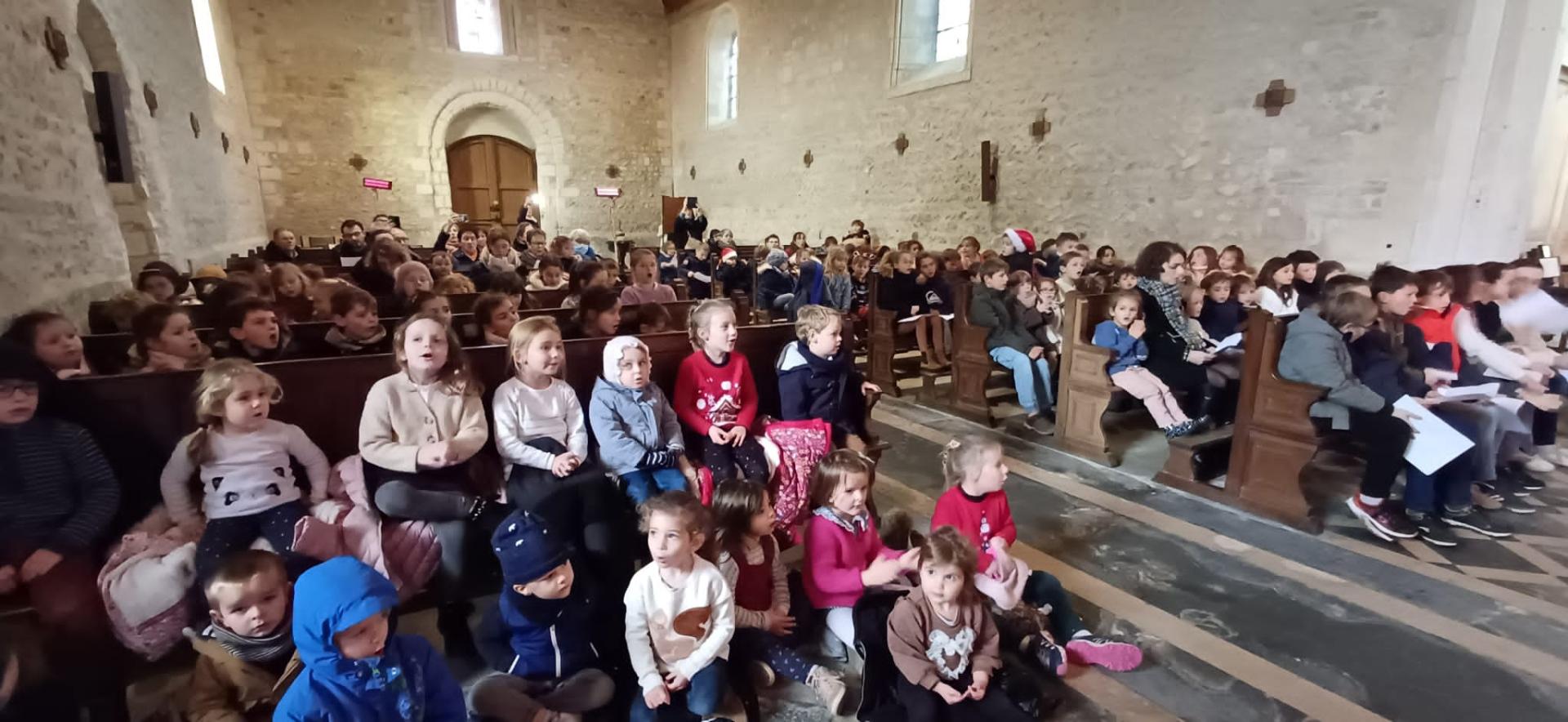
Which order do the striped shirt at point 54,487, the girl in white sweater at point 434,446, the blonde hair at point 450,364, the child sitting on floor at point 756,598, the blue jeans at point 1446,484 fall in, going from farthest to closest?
the blue jeans at point 1446,484 < the blonde hair at point 450,364 < the girl in white sweater at point 434,446 < the child sitting on floor at point 756,598 < the striped shirt at point 54,487

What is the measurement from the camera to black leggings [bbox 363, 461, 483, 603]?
248cm

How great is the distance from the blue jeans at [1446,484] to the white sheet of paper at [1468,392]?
100 millimetres

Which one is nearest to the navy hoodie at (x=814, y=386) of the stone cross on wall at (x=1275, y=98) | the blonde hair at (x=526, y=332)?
the blonde hair at (x=526, y=332)

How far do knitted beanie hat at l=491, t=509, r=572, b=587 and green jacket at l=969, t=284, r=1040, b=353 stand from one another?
3950 mm

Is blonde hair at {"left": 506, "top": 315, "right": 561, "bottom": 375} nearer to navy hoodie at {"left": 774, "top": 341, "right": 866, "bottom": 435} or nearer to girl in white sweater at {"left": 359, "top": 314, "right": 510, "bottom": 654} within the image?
girl in white sweater at {"left": 359, "top": 314, "right": 510, "bottom": 654}

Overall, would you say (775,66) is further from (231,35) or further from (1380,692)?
(1380,692)

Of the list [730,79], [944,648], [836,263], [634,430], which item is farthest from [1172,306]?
[730,79]

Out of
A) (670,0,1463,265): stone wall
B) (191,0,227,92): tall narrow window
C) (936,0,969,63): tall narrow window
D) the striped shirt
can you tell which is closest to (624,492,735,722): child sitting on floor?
the striped shirt

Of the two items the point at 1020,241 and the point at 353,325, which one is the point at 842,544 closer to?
the point at 353,325

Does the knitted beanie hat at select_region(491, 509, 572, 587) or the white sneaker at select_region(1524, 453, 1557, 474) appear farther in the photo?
the white sneaker at select_region(1524, 453, 1557, 474)

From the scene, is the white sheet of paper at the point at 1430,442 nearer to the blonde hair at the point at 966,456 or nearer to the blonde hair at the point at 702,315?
the blonde hair at the point at 966,456

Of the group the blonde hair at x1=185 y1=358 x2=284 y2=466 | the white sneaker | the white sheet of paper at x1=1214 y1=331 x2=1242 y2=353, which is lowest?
the white sneaker

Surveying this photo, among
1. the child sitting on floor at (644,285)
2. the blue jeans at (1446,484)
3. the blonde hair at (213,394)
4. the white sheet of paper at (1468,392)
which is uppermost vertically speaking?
the child sitting on floor at (644,285)

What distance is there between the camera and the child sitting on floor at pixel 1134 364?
14.5 ft
